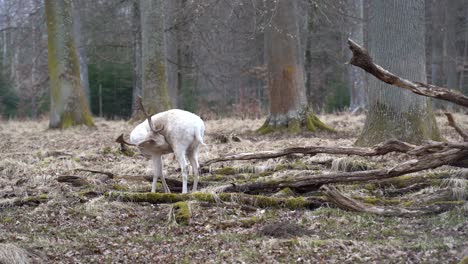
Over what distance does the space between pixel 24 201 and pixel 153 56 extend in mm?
9024

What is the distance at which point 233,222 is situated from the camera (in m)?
6.15

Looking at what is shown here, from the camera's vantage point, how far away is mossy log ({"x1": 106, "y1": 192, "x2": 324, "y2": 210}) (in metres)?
6.68

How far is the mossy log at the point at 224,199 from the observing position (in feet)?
21.9

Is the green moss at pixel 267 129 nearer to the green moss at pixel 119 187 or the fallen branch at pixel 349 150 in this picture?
the fallen branch at pixel 349 150

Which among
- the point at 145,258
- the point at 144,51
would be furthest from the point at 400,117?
A: the point at 144,51

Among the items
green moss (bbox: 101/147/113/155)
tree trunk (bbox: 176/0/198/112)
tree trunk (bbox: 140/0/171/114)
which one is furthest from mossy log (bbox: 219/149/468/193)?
tree trunk (bbox: 176/0/198/112)

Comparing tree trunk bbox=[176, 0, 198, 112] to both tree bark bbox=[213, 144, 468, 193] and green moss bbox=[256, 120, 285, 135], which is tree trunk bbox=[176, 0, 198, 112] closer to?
green moss bbox=[256, 120, 285, 135]

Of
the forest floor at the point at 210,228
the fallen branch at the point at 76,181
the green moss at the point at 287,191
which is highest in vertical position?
the fallen branch at the point at 76,181

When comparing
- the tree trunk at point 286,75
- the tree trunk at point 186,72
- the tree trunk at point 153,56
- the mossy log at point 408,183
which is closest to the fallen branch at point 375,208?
the mossy log at point 408,183

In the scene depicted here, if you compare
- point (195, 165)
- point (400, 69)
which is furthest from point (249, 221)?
point (400, 69)

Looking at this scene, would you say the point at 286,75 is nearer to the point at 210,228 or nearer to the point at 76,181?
the point at 76,181

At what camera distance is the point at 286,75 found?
13.6 m

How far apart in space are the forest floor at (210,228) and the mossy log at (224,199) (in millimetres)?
99

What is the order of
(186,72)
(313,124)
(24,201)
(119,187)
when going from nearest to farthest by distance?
(24,201) → (119,187) → (313,124) → (186,72)
